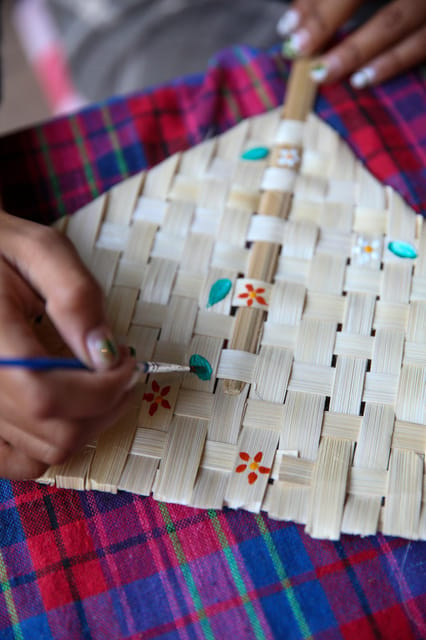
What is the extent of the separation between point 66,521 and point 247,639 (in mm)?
219

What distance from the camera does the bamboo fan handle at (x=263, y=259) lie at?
67 cm

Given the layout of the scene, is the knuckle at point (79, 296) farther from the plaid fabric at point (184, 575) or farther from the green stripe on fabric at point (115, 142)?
the green stripe on fabric at point (115, 142)

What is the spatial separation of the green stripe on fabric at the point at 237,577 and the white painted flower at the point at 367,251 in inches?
13.3

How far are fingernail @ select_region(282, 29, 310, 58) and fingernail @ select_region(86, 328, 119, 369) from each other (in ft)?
2.06

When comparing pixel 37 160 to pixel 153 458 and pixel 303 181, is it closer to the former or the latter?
pixel 303 181

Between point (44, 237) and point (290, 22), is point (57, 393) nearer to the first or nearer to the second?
point (44, 237)

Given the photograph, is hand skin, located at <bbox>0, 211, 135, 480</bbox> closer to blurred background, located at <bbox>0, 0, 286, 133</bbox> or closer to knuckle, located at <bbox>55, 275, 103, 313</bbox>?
knuckle, located at <bbox>55, 275, 103, 313</bbox>

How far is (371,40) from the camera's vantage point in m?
0.91

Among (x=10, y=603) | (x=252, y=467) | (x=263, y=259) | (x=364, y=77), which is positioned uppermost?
(x=364, y=77)

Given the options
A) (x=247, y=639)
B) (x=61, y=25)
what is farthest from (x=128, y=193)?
(x=61, y=25)

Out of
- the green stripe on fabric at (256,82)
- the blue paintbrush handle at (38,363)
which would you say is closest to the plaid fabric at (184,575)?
the blue paintbrush handle at (38,363)

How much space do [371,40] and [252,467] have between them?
68 centimetres

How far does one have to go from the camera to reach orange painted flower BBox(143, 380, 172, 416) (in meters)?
0.65

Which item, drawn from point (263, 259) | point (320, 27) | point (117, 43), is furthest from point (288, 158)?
point (117, 43)
